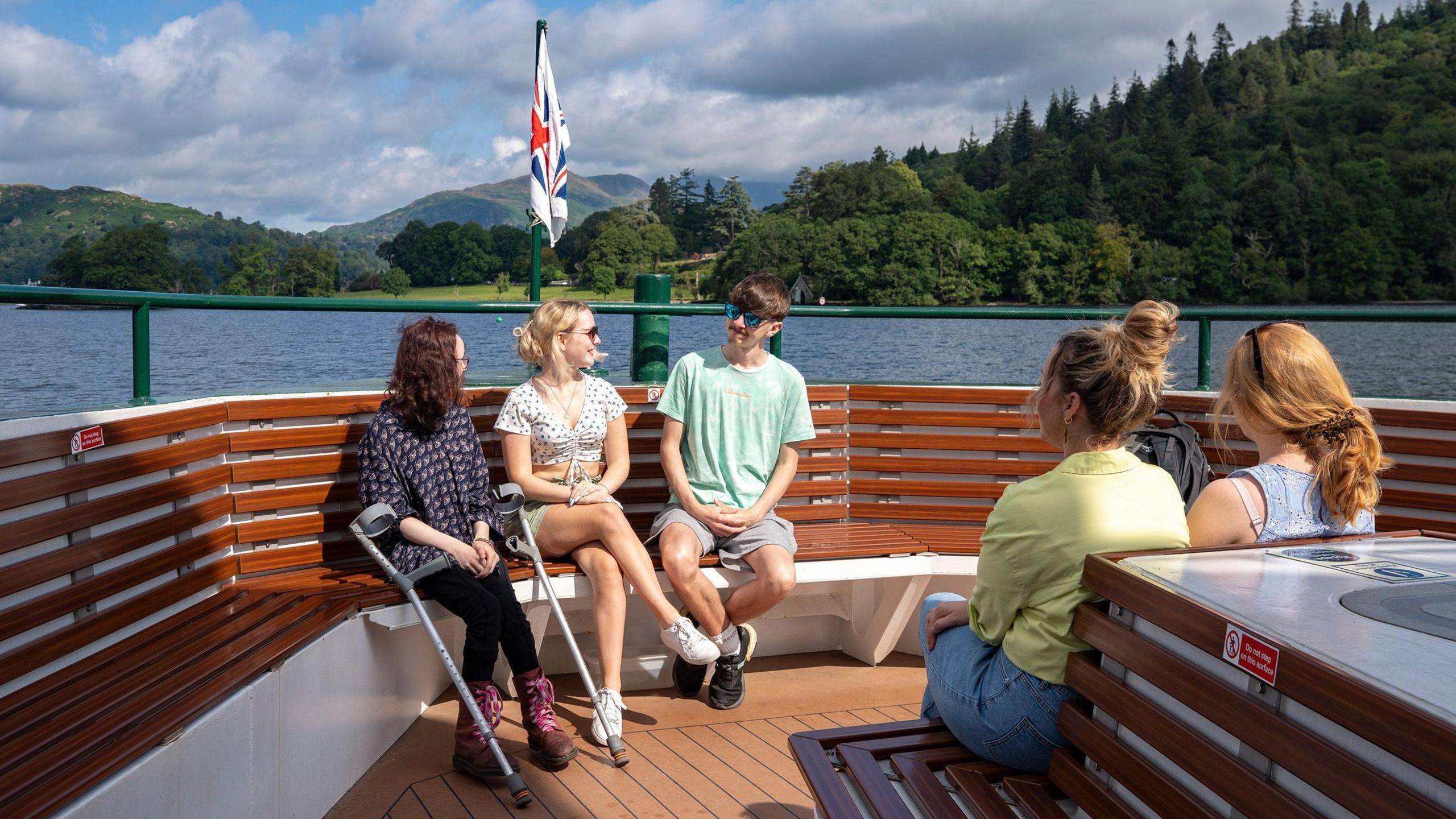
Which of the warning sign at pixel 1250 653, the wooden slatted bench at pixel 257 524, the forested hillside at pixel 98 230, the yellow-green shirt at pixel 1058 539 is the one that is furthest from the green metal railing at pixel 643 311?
the forested hillside at pixel 98 230

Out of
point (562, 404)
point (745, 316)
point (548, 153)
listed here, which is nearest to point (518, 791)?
point (562, 404)

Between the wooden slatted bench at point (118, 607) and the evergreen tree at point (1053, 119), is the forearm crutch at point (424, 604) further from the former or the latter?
the evergreen tree at point (1053, 119)

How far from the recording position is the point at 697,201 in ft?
401

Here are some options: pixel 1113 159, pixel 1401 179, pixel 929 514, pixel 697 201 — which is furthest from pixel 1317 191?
pixel 929 514

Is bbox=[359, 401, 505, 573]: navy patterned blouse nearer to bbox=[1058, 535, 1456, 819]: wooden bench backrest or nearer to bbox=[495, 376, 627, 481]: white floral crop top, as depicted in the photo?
bbox=[495, 376, 627, 481]: white floral crop top

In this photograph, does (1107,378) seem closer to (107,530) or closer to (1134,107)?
(107,530)

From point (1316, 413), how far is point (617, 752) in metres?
2.09

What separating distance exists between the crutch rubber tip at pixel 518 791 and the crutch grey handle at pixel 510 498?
2.79 ft

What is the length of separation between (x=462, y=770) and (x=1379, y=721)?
8.60 feet

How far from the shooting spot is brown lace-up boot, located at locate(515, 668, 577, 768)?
127 inches

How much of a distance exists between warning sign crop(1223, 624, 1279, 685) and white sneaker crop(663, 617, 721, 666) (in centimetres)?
229

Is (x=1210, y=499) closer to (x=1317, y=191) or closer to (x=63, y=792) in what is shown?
(x=63, y=792)

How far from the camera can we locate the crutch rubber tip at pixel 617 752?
3.29 meters

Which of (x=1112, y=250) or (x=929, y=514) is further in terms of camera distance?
(x=1112, y=250)
